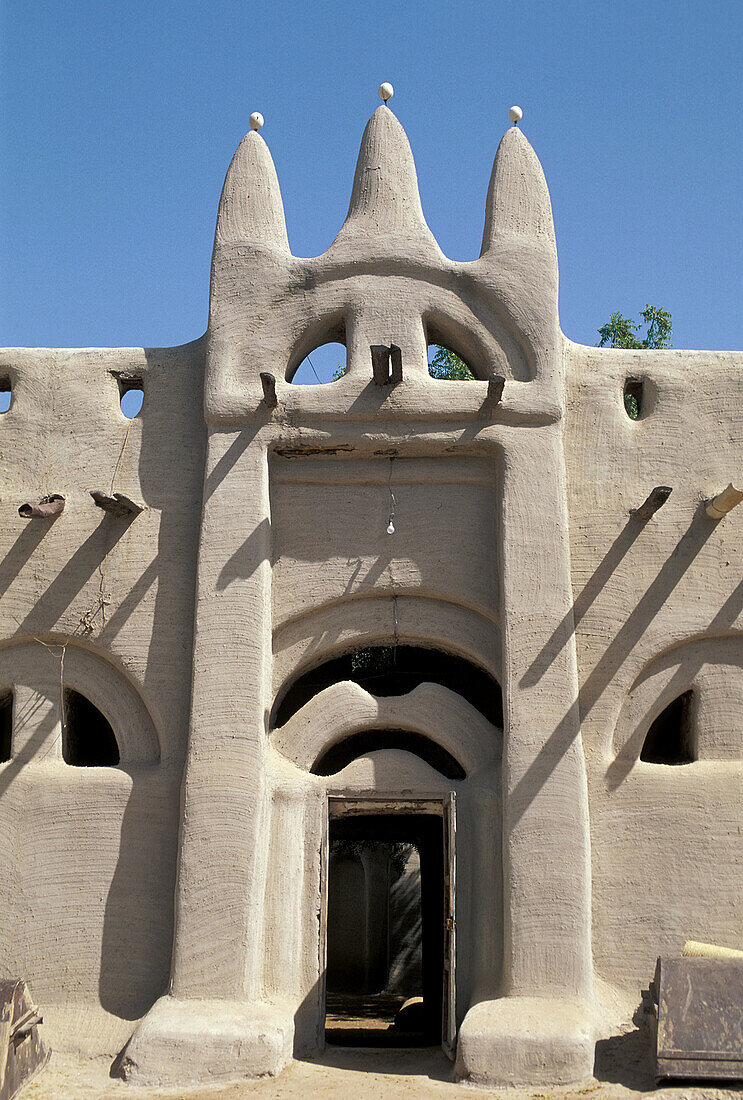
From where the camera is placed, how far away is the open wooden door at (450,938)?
745 centimetres

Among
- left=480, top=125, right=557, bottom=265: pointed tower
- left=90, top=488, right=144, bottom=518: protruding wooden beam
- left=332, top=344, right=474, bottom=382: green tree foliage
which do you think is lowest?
left=90, top=488, right=144, bottom=518: protruding wooden beam

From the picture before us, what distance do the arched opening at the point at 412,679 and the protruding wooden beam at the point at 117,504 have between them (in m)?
2.44

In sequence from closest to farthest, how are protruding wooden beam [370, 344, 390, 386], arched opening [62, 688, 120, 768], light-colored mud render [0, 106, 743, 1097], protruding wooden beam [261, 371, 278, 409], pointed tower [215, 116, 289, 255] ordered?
1. light-colored mud render [0, 106, 743, 1097]
2. protruding wooden beam [370, 344, 390, 386]
3. protruding wooden beam [261, 371, 278, 409]
4. arched opening [62, 688, 120, 768]
5. pointed tower [215, 116, 289, 255]

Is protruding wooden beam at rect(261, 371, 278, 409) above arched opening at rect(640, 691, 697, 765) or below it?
above

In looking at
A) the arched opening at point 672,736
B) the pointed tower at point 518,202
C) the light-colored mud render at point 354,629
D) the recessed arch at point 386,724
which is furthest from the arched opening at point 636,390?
the recessed arch at point 386,724

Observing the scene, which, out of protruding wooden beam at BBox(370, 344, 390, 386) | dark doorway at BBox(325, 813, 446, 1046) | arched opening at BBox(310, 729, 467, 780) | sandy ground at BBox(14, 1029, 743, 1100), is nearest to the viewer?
sandy ground at BBox(14, 1029, 743, 1100)

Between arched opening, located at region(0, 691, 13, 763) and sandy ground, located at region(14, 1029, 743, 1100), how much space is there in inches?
111

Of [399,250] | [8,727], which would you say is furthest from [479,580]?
[8,727]

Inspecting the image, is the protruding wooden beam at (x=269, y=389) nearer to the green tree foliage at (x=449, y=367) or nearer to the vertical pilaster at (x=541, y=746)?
the vertical pilaster at (x=541, y=746)

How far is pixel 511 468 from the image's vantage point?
27.7ft

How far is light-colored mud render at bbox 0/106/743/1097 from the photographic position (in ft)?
25.0

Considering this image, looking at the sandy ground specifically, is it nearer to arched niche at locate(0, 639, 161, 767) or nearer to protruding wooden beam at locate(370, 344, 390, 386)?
arched niche at locate(0, 639, 161, 767)

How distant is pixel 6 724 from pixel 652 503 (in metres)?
6.19

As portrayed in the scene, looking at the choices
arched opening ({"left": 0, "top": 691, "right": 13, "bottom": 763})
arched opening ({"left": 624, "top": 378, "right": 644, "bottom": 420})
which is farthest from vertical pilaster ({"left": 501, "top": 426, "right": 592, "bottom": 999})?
arched opening ({"left": 0, "top": 691, "right": 13, "bottom": 763})
